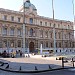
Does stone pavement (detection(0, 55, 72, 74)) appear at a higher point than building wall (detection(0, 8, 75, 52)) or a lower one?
lower

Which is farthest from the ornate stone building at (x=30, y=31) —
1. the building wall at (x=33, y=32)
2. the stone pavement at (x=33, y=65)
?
the stone pavement at (x=33, y=65)

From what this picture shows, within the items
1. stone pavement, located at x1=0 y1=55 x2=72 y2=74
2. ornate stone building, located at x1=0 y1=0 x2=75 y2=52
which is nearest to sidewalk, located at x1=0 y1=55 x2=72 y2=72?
stone pavement, located at x1=0 y1=55 x2=72 y2=74

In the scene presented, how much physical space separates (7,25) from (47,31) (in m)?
16.2

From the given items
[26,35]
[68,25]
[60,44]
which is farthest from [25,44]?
[68,25]

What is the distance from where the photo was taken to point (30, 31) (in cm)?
5788

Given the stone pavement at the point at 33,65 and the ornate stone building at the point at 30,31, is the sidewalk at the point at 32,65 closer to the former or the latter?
the stone pavement at the point at 33,65

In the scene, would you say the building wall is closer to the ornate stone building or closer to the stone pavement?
the ornate stone building

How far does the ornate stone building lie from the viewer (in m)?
52.2

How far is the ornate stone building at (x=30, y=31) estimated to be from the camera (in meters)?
52.2

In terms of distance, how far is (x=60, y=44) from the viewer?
6725 centimetres

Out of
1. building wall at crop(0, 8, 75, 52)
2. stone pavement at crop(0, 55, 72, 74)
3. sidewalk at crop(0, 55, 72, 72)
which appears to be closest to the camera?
sidewalk at crop(0, 55, 72, 72)

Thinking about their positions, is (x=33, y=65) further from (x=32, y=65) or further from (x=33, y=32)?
(x=33, y=32)

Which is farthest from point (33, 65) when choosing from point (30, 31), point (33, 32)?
point (33, 32)

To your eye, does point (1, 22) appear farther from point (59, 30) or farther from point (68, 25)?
point (68, 25)
